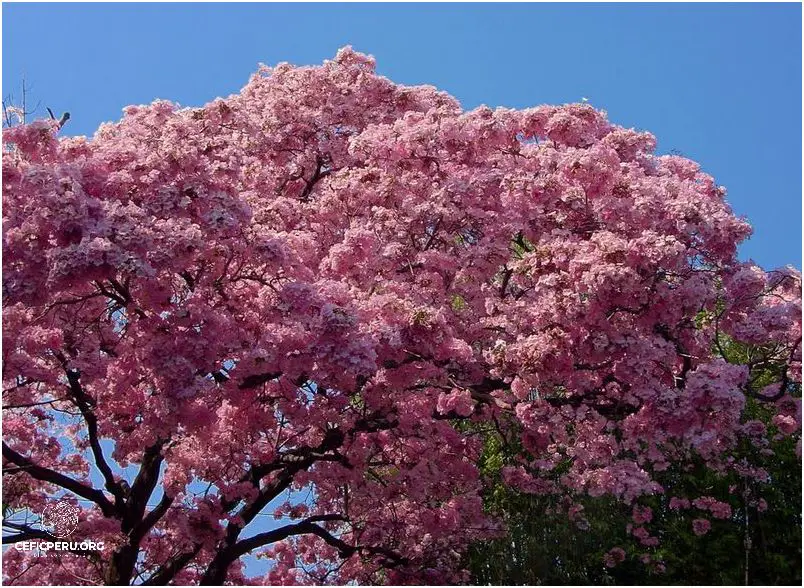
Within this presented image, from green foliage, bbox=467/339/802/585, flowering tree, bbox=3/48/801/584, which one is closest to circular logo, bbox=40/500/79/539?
flowering tree, bbox=3/48/801/584

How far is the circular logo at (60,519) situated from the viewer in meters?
11.4

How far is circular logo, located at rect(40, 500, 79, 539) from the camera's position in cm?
1142

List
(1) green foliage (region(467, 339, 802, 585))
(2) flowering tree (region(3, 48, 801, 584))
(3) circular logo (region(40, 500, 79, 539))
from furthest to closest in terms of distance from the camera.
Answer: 1. (1) green foliage (region(467, 339, 802, 585))
2. (3) circular logo (region(40, 500, 79, 539))
3. (2) flowering tree (region(3, 48, 801, 584))

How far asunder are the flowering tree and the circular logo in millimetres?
243

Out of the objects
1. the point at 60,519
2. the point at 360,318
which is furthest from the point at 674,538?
the point at 60,519

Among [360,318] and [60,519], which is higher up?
[360,318]

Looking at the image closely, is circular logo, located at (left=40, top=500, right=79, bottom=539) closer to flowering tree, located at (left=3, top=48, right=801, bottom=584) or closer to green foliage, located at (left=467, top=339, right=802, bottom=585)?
flowering tree, located at (left=3, top=48, right=801, bottom=584)

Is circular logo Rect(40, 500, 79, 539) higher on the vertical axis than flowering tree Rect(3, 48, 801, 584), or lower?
lower

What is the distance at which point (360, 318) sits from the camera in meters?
8.80

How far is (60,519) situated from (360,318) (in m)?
5.77

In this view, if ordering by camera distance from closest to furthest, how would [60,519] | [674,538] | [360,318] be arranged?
[360,318]
[60,519]
[674,538]

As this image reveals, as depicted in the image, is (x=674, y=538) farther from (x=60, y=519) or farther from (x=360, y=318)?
(x=60, y=519)

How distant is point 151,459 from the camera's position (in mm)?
11320

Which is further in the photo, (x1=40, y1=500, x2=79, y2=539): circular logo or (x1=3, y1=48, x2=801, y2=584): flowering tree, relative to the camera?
(x1=40, y1=500, x2=79, y2=539): circular logo
